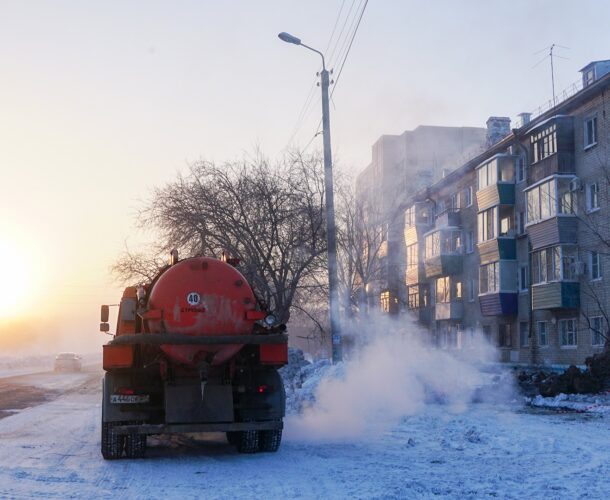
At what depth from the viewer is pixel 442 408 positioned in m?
16.7

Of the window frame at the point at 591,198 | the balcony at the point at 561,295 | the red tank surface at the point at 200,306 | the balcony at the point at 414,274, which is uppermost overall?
the window frame at the point at 591,198

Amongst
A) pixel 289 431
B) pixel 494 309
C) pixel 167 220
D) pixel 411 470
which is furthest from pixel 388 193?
pixel 411 470

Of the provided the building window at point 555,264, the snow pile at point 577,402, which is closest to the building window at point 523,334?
the building window at point 555,264

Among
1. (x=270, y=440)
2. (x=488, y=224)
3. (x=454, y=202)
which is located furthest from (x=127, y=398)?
(x=454, y=202)

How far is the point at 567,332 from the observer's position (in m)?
31.5

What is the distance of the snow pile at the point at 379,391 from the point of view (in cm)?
1394

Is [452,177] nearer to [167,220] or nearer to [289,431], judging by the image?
[167,220]

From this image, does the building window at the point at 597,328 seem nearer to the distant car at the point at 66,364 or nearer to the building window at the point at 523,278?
the building window at the point at 523,278

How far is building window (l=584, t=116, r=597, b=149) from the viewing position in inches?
1146

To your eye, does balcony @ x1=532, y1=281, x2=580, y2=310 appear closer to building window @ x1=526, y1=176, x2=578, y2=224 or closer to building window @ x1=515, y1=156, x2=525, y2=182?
building window @ x1=526, y1=176, x2=578, y2=224

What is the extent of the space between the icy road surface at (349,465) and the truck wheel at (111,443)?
0.17m

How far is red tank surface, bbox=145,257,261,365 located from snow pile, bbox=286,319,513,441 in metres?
2.88

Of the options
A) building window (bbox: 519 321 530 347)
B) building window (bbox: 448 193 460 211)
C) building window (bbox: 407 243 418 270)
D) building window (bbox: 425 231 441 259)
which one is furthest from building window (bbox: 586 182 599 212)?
building window (bbox: 407 243 418 270)

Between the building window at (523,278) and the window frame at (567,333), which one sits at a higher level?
the building window at (523,278)
